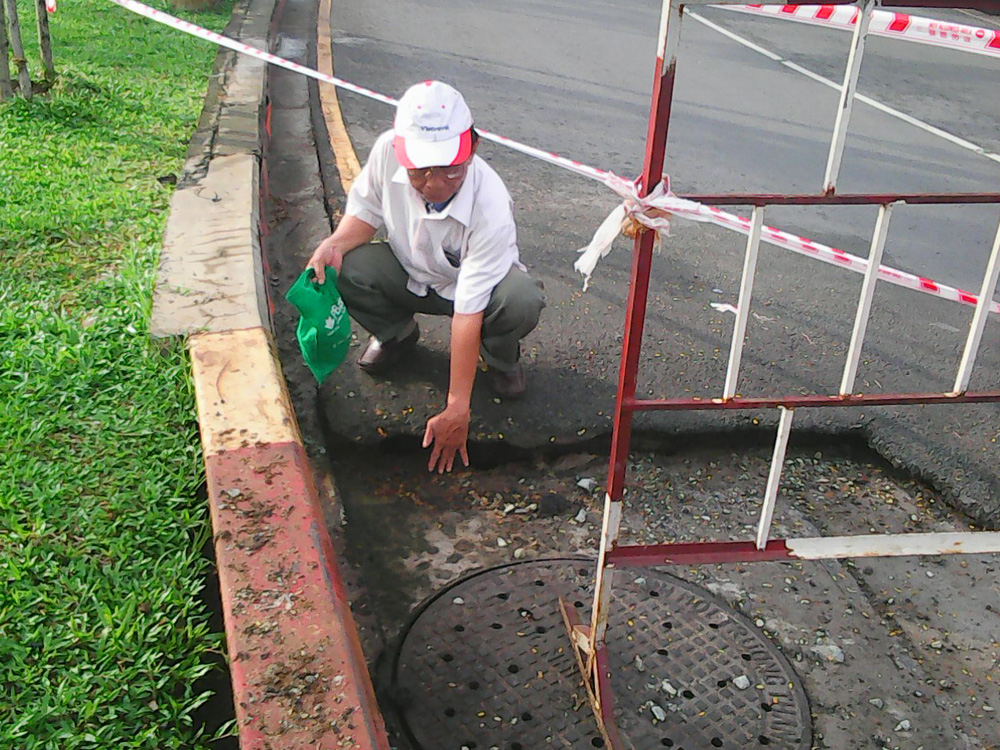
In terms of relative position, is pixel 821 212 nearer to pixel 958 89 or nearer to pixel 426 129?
pixel 426 129

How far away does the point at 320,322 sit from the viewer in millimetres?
2947

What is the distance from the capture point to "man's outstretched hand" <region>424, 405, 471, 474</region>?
9.10ft

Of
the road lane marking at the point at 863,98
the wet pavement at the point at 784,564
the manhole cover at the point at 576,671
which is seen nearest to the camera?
the manhole cover at the point at 576,671

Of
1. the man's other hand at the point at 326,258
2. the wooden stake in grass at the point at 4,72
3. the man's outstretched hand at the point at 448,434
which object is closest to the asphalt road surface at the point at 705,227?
the man's outstretched hand at the point at 448,434

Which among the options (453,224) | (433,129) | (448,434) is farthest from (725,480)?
(433,129)

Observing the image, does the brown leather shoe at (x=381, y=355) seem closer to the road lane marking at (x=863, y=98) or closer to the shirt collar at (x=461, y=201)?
the shirt collar at (x=461, y=201)

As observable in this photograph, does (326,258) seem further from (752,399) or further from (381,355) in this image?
(752,399)

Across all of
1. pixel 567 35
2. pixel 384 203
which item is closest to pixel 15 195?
pixel 384 203

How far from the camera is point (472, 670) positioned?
7.71 ft

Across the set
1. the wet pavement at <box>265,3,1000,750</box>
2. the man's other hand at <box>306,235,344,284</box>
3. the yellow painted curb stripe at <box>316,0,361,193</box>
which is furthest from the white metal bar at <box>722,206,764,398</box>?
the yellow painted curb stripe at <box>316,0,361,193</box>

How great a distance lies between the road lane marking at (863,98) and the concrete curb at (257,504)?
5209 millimetres

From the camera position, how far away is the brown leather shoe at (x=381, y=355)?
3.34 meters

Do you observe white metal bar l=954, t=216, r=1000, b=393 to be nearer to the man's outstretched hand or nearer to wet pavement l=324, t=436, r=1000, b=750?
wet pavement l=324, t=436, r=1000, b=750

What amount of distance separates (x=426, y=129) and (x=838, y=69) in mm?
7306
